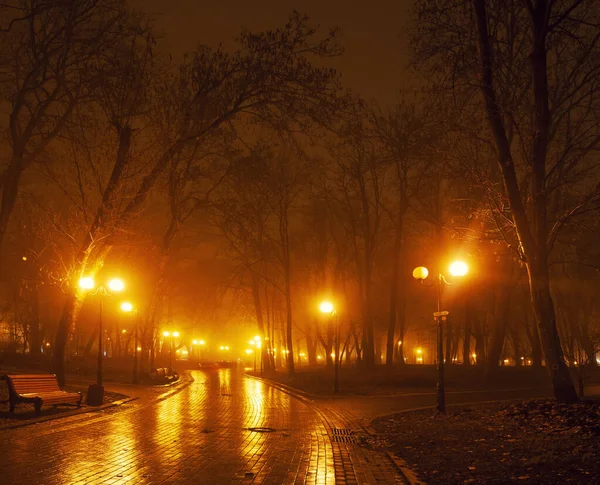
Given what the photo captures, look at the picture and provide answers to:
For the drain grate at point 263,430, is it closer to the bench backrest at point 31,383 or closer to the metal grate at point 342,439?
the metal grate at point 342,439

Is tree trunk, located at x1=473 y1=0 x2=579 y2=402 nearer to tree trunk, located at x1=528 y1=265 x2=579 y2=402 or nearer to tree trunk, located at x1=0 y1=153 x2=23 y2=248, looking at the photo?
tree trunk, located at x1=528 y1=265 x2=579 y2=402

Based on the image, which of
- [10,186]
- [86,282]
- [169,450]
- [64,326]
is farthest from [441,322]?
[10,186]

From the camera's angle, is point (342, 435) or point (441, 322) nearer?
point (342, 435)

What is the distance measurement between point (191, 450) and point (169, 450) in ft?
1.20

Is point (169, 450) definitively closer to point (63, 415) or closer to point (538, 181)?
point (63, 415)

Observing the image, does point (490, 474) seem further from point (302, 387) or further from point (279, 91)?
point (302, 387)

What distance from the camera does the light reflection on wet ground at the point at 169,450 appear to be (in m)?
8.26

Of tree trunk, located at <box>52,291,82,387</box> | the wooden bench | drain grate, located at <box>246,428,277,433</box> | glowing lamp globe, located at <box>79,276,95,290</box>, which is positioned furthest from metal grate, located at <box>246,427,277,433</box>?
tree trunk, located at <box>52,291,82,387</box>

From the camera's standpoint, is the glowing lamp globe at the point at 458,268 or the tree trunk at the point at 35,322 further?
the tree trunk at the point at 35,322

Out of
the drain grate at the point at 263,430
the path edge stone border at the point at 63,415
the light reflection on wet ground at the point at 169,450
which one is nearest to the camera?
the light reflection on wet ground at the point at 169,450

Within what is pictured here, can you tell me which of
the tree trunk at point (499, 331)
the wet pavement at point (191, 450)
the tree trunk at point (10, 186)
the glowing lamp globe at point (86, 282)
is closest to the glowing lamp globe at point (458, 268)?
the wet pavement at point (191, 450)

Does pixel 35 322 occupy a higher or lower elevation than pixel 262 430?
higher

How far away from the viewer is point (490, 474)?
7844 millimetres

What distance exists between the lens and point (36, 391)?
15477mm
